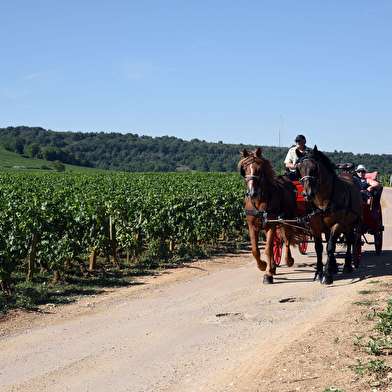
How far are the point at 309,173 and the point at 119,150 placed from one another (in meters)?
126

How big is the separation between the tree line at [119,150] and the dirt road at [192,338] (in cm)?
8059

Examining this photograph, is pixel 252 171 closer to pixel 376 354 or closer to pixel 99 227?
pixel 99 227

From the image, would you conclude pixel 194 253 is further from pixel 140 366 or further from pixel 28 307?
pixel 140 366

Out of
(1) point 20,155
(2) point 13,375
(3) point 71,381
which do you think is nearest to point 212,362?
(3) point 71,381

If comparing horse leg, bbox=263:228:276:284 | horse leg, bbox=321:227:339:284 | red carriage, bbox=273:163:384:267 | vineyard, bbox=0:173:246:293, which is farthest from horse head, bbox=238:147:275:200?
vineyard, bbox=0:173:246:293

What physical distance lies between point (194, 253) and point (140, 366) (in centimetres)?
768

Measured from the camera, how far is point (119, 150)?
428 feet

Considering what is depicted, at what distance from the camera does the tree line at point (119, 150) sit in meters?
104

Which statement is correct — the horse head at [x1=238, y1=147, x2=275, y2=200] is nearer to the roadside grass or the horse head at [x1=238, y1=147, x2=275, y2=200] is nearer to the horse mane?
the horse mane

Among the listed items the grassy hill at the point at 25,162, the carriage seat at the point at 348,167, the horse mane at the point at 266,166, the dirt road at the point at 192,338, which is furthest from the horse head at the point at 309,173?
the grassy hill at the point at 25,162

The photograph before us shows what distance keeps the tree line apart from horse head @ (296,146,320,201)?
80.2m

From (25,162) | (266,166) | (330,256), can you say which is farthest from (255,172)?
(25,162)

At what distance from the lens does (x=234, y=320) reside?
20.6ft

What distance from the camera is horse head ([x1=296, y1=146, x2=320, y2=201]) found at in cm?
770
